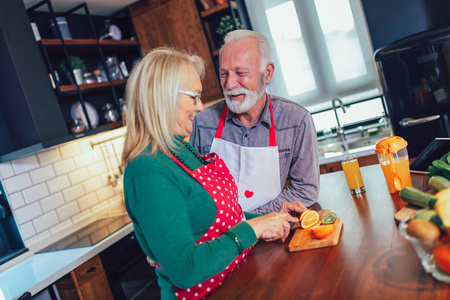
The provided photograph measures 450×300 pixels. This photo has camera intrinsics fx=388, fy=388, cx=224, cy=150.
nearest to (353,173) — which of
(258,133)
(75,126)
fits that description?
(258,133)

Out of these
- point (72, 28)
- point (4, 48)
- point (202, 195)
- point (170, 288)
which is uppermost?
point (72, 28)

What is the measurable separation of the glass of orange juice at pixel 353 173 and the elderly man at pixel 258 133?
0.75ft

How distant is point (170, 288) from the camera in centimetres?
127

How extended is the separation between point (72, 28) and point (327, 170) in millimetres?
2737

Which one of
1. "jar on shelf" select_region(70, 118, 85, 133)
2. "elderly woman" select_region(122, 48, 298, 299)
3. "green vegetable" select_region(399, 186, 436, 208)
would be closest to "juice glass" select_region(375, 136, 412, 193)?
"green vegetable" select_region(399, 186, 436, 208)

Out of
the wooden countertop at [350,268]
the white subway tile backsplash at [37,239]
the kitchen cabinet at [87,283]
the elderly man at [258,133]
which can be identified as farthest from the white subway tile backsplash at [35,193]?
the wooden countertop at [350,268]

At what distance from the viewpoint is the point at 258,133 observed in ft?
6.57

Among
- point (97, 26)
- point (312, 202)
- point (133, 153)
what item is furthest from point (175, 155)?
point (97, 26)

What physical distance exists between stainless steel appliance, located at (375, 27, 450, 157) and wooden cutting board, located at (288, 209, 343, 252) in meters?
1.65

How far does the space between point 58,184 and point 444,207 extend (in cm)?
298

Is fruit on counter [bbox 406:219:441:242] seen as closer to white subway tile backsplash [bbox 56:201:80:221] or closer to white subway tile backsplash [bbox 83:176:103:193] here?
white subway tile backsplash [bbox 56:201:80:221]

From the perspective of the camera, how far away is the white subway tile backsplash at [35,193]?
292 centimetres

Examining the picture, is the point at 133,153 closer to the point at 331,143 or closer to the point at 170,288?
the point at 170,288

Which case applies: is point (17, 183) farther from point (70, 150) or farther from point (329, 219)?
point (329, 219)
